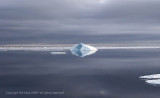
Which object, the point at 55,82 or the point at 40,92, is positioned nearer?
the point at 40,92

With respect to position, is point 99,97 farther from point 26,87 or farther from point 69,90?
point 26,87

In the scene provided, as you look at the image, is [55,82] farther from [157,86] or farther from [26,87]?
[157,86]

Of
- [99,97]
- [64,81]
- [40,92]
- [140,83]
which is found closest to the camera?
[99,97]

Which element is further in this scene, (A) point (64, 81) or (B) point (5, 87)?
(A) point (64, 81)

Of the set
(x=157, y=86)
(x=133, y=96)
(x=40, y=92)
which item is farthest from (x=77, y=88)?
(x=157, y=86)

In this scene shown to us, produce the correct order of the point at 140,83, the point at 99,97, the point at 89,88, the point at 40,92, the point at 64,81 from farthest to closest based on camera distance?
the point at 64,81
the point at 140,83
the point at 89,88
the point at 40,92
the point at 99,97

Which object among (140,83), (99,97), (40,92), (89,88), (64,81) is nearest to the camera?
(99,97)

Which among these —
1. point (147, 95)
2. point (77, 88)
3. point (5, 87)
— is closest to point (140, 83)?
point (147, 95)

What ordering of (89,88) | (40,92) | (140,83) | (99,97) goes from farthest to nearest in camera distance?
(140,83) → (89,88) → (40,92) → (99,97)
